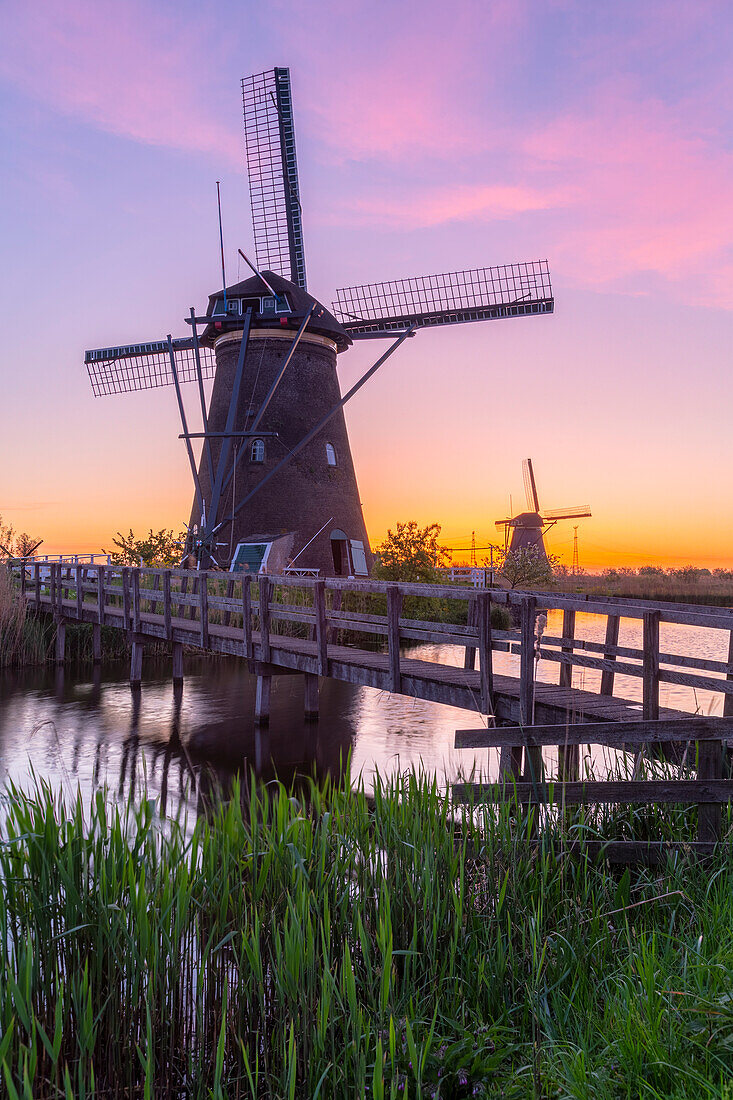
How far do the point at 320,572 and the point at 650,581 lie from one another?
1953 centimetres

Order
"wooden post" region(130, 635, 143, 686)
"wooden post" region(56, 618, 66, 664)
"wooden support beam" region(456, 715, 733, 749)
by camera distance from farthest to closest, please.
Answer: "wooden post" region(56, 618, 66, 664), "wooden post" region(130, 635, 143, 686), "wooden support beam" region(456, 715, 733, 749)

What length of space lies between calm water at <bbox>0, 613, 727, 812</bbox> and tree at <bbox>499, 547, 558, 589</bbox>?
13.2m

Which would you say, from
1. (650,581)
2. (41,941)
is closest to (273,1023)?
(41,941)

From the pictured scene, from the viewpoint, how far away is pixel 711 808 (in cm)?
431

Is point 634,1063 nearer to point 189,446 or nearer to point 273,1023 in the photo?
point 273,1023

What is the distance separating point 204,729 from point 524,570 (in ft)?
69.3

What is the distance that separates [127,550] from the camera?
2738 cm

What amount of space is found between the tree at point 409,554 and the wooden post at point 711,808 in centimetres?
2102

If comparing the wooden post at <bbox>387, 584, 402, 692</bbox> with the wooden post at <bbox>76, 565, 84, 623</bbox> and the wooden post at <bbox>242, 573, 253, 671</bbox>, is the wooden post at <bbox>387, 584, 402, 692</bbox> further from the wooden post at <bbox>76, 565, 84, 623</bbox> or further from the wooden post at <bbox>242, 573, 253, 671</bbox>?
the wooden post at <bbox>76, 565, 84, 623</bbox>

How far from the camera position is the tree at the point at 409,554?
2545cm

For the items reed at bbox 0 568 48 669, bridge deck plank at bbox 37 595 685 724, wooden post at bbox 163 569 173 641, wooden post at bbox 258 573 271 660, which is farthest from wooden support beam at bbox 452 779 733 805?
reed at bbox 0 568 48 669

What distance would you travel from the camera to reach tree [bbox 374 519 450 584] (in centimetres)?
2545

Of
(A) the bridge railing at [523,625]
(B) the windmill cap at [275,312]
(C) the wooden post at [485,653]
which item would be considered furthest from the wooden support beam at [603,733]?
(B) the windmill cap at [275,312]

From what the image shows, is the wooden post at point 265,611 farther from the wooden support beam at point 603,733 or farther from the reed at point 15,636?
the reed at point 15,636
